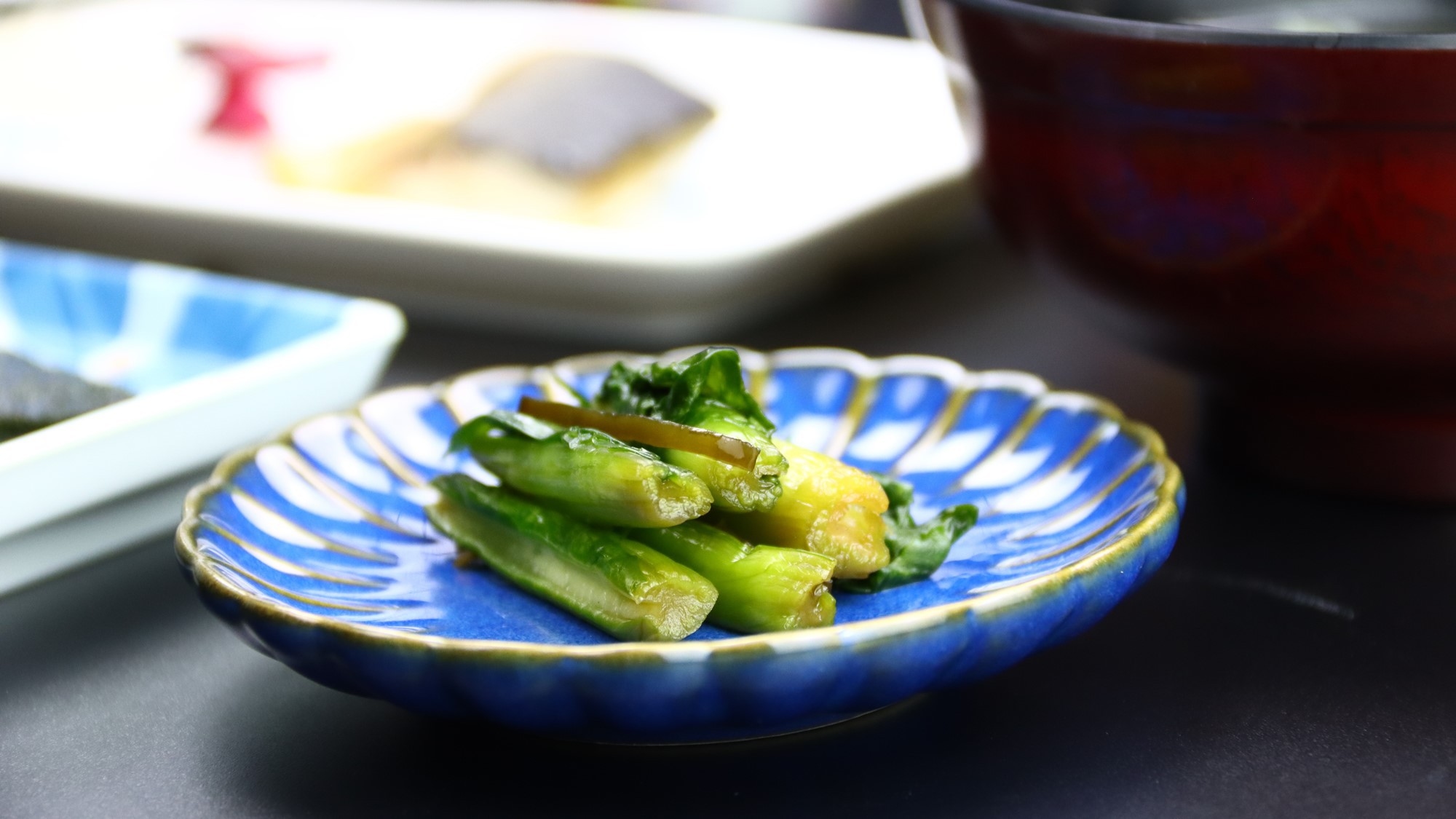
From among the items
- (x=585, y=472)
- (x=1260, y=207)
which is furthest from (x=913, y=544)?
(x=1260, y=207)

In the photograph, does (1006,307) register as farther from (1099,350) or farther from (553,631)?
(553,631)

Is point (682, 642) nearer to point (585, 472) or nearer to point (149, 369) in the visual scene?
point (585, 472)

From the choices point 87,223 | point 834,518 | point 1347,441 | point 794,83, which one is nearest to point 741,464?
point 834,518

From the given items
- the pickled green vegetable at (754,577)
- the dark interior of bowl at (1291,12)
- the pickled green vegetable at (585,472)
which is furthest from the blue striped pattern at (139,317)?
the dark interior of bowl at (1291,12)

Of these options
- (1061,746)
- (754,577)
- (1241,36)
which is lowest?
(1061,746)

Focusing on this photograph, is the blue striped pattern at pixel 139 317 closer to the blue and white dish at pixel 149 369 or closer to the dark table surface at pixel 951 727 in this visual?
the blue and white dish at pixel 149 369
